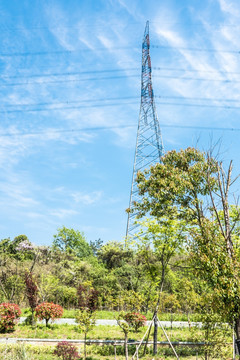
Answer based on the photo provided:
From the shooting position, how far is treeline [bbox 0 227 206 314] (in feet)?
39.5

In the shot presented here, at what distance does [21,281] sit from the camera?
21.0 m

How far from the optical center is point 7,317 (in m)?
13.4

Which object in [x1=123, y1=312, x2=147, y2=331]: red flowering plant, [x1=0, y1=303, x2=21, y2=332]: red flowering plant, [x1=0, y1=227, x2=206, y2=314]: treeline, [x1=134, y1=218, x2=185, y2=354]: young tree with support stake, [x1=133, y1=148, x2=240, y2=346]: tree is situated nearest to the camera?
[x1=133, y1=148, x2=240, y2=346]: tree

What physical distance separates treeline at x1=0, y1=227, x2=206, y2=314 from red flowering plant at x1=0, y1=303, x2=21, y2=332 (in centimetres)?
211

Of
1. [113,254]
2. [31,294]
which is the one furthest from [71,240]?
[31,294]

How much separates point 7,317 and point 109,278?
11.7 m

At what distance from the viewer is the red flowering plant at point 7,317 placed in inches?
523

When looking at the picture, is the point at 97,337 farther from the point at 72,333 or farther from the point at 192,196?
the point at 192,196

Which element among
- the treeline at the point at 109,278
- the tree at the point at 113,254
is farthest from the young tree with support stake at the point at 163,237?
the tree at the point at 113,254

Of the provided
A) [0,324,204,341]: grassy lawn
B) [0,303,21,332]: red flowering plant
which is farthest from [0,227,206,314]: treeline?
[0,303,21,332]: red flowering plant

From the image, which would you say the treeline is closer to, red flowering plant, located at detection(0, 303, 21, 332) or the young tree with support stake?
the young tree with support stake

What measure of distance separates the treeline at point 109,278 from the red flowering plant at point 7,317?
211 cm

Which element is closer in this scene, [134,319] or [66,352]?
[66,352]

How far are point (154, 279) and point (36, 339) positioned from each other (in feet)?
17.7
